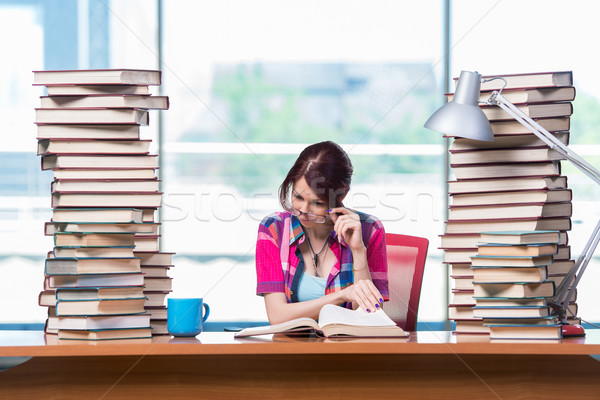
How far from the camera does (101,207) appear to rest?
5.31 ft

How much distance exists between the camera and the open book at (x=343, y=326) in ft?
5.03

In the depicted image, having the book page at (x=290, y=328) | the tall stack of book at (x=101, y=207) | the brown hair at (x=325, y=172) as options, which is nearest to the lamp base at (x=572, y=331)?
the book page at (x=290, y=328)

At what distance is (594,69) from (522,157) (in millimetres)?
2474

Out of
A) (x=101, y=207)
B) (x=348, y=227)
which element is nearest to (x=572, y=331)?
(x=348, y=227)

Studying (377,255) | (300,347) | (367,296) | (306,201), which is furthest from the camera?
(377,255)

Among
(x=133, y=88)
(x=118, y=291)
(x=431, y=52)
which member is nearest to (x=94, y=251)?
(x=118, y=291)

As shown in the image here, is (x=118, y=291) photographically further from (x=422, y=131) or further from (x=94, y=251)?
(x=422, y=131)

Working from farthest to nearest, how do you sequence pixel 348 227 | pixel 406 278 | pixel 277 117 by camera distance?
pixel 277 117, pixel 406 278, pixel 348 227

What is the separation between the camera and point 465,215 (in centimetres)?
175

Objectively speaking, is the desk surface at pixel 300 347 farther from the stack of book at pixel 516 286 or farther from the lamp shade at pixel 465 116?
the lamp shade at pixel 465 116

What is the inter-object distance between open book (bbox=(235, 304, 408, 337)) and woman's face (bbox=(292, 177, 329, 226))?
496 mm

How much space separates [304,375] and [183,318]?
355 mm

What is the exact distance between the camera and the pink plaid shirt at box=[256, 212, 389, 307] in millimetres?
2002

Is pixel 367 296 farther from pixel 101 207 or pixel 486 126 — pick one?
pixel 101 207
